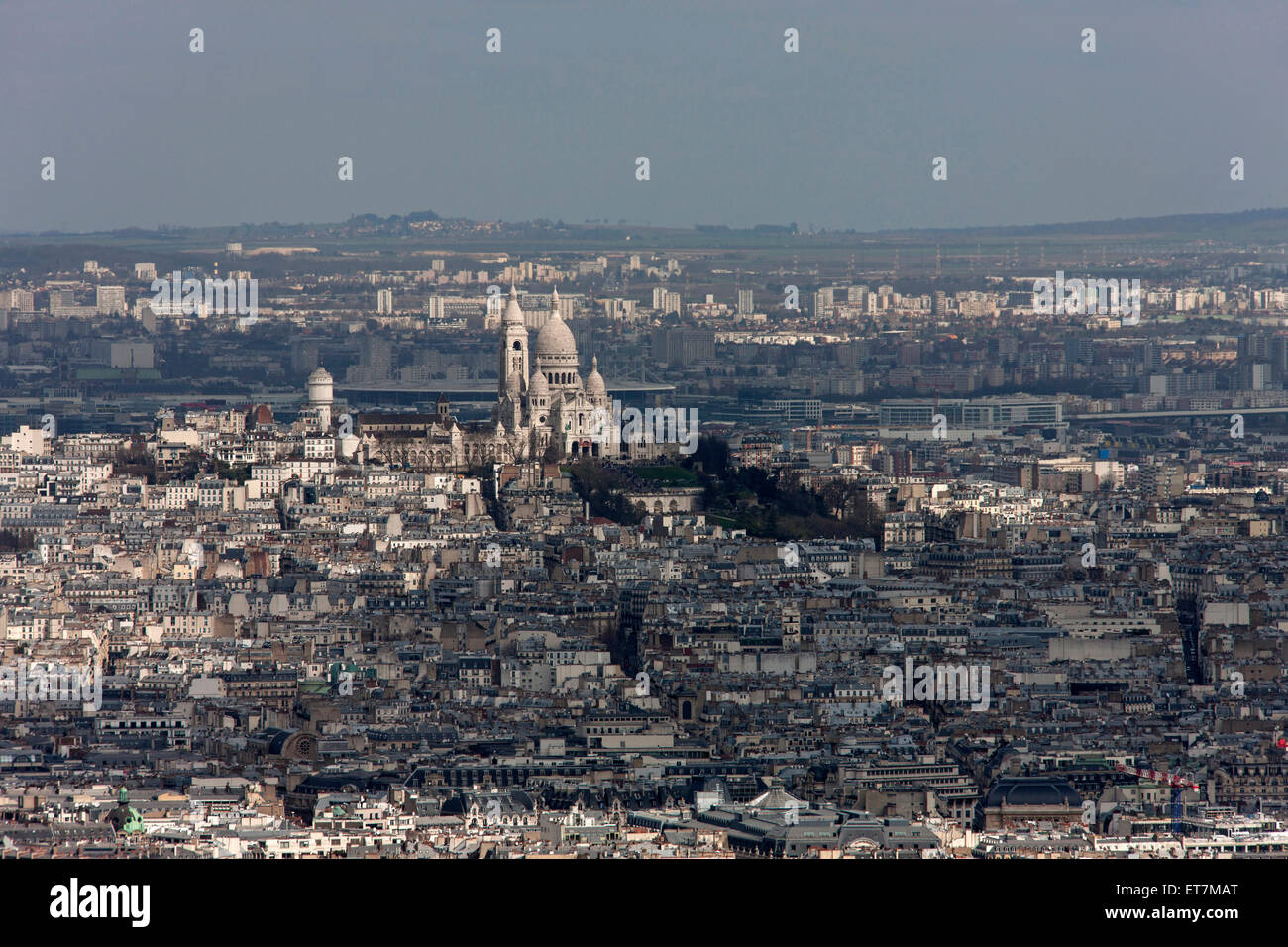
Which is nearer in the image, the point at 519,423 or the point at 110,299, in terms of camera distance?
the point at 519,423

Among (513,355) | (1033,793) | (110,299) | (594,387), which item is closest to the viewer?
(1033,793)

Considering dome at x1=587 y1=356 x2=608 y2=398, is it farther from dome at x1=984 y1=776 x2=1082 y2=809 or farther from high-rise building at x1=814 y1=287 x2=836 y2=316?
dome at x1=984 y1=776 x2=1082 y2=809

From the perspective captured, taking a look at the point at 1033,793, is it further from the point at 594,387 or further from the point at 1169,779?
the point at 594,387

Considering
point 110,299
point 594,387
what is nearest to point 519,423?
point 594,387

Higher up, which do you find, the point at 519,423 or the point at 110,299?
the point at 110,299

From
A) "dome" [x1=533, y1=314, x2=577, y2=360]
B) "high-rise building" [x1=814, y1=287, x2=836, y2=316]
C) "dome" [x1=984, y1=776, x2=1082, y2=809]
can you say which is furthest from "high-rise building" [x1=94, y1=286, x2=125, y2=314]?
"dome" [x1=984, y1=776, x2=1082, y2=809]
